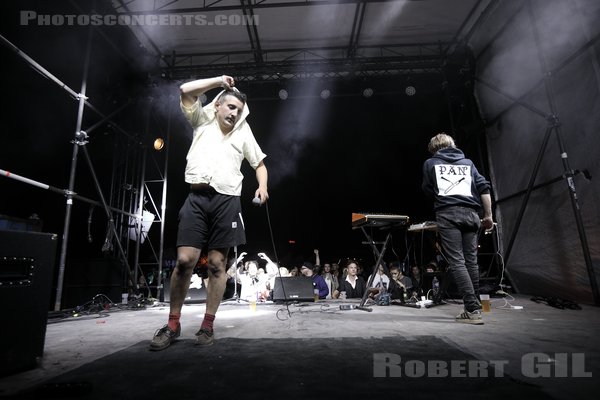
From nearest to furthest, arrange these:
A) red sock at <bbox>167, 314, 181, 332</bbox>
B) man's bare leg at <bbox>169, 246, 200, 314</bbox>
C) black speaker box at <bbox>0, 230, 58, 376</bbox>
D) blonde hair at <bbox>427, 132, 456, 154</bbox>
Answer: black speaker box at <bbox>0, 230, 58, 376</bbox>, red sock at <bbox>167, 314, 181, 332</bbox>, man's bare leg at <bbox>169, 246, 200, 314</bbox>, blonde hair at <bbox>427, 132, 456, 154</bbox>

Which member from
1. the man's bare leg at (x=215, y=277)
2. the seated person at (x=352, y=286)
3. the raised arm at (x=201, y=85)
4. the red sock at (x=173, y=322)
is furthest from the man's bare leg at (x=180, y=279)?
the seated person at (x=352, y=286)

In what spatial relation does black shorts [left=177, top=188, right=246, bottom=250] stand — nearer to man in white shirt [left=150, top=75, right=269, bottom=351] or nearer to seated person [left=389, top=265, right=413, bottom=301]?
man in white shirt [left=150, top=75, right=269, bottom=351]

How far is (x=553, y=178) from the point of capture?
4.84m

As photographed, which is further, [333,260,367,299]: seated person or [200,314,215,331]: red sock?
[333,260,367,299]: seated person

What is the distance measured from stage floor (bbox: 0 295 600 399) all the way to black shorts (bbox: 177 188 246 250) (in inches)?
23.7

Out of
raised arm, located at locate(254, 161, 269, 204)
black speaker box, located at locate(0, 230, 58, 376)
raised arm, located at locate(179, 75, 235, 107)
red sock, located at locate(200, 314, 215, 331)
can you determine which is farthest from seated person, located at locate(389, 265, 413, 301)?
black speaker box, located at locate(0, 230, 58, 376)

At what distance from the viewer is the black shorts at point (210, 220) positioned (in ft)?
6.61

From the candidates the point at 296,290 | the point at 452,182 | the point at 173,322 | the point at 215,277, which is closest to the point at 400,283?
the point at 296,290

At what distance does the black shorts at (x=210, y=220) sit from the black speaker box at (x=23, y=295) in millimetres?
706

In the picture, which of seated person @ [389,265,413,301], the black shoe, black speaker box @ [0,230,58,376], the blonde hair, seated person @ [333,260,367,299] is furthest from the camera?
seated person @ [333,260,367,299]

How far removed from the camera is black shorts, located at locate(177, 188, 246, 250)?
2.02 meters

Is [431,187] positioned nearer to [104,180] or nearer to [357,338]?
[357,338]

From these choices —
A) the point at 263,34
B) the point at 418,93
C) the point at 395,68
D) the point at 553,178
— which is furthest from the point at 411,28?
the point at 553,178

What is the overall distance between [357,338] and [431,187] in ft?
5.64
